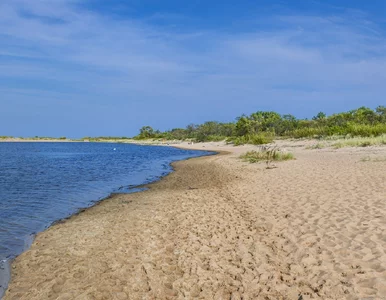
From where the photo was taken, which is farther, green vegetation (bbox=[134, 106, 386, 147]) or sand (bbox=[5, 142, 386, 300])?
green vegetation (bbox=[134, 106, 386, 147])

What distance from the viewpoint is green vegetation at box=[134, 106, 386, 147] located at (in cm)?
4209

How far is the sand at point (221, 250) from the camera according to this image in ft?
17.8

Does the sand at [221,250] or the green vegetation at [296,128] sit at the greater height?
the green vegetation at [296,128]

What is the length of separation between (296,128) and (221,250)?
62856 millimetres

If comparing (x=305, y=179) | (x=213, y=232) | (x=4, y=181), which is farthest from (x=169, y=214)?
(x=4, y=181)

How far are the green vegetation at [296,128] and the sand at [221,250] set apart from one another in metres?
32.3

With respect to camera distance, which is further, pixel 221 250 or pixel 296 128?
pixel 296 128

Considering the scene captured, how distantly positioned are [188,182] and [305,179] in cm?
631

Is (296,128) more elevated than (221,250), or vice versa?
(296,128)

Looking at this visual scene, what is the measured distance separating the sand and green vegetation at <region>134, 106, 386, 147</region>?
3226 centimetres

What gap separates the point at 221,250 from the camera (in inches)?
280

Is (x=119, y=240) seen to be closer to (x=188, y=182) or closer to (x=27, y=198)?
(x=27, y=198)

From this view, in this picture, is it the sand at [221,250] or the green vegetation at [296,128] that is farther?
the green vegetation at [296,128]

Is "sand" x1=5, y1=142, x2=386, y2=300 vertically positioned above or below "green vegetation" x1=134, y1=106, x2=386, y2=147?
below
